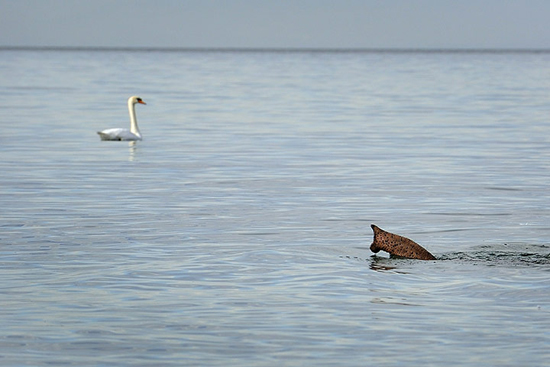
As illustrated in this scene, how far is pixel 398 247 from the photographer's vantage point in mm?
13859

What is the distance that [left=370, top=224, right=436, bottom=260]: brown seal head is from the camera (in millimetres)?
13758

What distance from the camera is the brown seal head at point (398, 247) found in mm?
13758

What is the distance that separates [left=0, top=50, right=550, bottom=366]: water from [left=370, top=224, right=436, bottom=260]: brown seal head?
195 millimetres

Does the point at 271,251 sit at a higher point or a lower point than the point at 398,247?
higher

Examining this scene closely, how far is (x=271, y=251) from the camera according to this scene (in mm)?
14508

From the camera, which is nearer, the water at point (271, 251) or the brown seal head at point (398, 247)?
the water at point (271, 251)

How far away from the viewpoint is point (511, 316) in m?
11.0

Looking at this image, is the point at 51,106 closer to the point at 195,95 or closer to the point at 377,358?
the point at 195,95

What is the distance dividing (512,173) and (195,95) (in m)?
41.1

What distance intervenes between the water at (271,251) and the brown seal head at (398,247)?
0.20m

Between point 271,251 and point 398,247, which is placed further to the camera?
point 271,251

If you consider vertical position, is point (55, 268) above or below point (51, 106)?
below

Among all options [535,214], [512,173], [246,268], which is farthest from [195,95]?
[246,268]

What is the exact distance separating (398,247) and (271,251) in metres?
1.54
